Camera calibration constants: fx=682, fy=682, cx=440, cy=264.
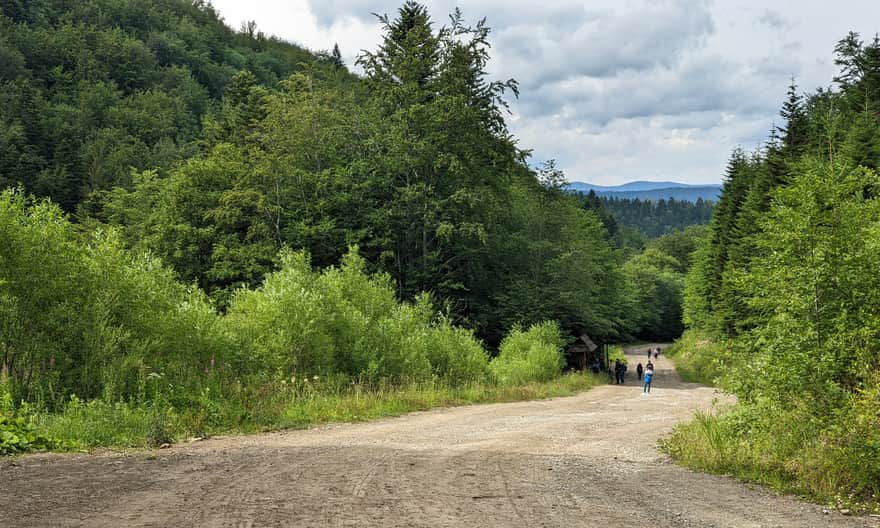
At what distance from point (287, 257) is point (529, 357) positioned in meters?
15.7

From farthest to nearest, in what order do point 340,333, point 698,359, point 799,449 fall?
point 698,359 → point 340,333 → point 799,449

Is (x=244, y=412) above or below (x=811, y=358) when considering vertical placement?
below

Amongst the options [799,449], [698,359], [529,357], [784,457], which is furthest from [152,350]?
[698,359]

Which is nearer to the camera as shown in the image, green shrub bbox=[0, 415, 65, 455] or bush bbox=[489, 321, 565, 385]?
green shrub bbox=[0, 415, 65, 455]

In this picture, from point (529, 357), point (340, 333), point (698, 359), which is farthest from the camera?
point (698, 359)

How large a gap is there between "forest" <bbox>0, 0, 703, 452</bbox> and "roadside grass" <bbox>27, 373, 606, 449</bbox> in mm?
57

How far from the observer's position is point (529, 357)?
3462 centimetres

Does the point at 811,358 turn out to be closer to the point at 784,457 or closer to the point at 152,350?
the point at 784,457

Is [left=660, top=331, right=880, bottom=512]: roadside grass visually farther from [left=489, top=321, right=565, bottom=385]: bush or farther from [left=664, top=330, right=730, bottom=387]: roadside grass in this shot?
[left=664, top=330, right=730, bottom=387]: roadside grass

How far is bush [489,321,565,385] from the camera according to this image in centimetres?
3145

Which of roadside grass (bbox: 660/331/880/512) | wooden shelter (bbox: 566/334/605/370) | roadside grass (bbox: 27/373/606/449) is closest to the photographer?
roadside grass (bbox: 660/331/880/512)

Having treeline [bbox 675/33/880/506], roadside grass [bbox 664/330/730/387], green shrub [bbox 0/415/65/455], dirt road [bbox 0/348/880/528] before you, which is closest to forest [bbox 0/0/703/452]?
green shrub [bbox 0/415/65/455]

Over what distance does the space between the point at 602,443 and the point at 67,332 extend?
34.7ft

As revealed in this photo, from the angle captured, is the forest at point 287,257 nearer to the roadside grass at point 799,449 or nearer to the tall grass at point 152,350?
the tall grass at point 152,350
